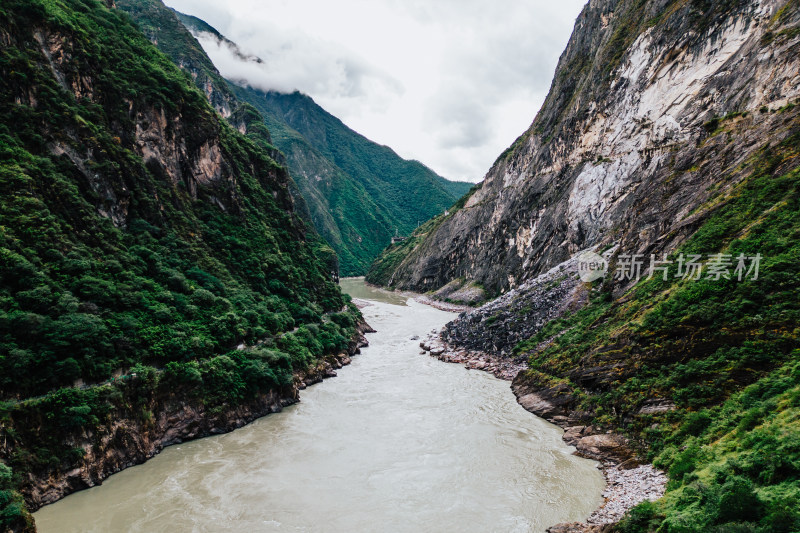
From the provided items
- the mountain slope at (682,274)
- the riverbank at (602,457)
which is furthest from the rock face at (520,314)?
the riverbank at (602,457)

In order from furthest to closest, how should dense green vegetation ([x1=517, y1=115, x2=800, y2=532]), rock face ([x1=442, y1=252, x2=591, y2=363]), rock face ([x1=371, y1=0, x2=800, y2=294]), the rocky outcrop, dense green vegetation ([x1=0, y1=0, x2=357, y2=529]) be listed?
1. rock face ([x1=442, y1=252, x2=591, y2=363])
2. rock face ([x1=371, y1=0, x2=800, y2=294])
3. dense green vegetation ([x1=0, y1=0, x2=357, y2=529])
4. the rocky outcrop
5. dense green vegetation ([x1=517, y1=115, x2=800, y2=532])

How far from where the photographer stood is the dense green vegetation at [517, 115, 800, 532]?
895 centimetres

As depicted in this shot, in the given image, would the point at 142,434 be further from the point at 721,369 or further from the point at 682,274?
the point at 682,274

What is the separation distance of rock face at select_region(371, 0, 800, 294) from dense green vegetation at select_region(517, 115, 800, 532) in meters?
3.62

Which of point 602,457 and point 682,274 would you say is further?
point 682,274

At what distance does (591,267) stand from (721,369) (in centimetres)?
2000

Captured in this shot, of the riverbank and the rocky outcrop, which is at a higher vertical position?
the riverbank

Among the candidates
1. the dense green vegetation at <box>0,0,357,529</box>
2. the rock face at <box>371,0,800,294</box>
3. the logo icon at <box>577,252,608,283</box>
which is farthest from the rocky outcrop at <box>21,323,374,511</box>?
the rock face at <box>371,0,800,294</box>

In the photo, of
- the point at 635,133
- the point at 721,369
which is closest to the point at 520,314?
the point at 721,369

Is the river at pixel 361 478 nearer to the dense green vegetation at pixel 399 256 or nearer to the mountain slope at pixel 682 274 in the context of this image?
the mountain slope at pixel 682 274

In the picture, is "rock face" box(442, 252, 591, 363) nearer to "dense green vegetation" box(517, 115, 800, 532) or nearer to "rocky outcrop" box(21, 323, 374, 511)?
"dense green vegetation" box(517, 115, 800, 532)

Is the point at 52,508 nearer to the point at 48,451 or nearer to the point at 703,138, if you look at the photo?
the point at 48,451

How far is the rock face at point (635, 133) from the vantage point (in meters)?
25.0

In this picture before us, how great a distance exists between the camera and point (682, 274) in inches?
764
